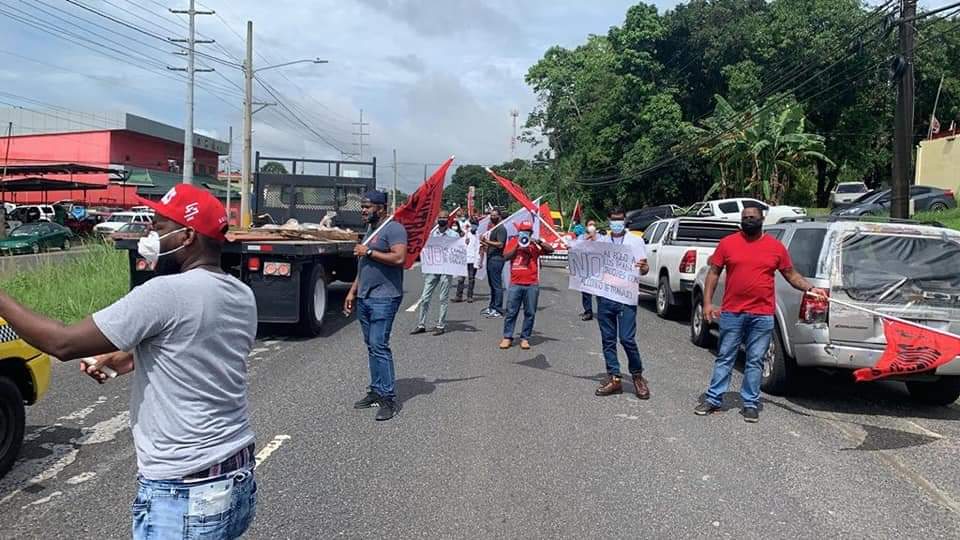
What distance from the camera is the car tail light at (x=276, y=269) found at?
9934mm

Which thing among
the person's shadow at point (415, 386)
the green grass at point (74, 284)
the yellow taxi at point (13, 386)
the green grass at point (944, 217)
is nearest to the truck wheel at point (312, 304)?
the person's shadow at point (415, 386)

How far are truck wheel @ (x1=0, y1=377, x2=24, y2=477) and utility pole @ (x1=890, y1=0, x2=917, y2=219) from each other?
1525cm

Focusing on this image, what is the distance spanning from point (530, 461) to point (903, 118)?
13.0 meters

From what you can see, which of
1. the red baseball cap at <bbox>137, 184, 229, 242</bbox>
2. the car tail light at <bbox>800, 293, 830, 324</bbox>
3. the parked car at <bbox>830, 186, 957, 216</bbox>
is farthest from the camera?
the parked car at <bbox>830, 186, 957, 216</bbox>

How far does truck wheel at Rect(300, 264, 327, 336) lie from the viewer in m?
10.3

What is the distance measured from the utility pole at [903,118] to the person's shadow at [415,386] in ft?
36.5

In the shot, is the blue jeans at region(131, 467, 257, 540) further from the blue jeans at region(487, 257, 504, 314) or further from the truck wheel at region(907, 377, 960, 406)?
the blue jeans at region(487, 257, 504, 314)

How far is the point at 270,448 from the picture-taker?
5590mm

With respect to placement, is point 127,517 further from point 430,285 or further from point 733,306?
point 430,285

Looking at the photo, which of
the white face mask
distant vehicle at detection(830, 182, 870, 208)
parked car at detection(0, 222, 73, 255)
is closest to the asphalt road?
the white face mask

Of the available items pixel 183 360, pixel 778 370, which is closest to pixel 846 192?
pixel 778 370

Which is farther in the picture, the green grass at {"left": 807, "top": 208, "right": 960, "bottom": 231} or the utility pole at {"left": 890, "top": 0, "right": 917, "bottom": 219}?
the green grass at {"left": 807, "top": 208, "right": 960, "bottom": 231}

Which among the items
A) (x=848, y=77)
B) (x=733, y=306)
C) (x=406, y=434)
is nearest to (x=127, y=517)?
(x=406, y=434)

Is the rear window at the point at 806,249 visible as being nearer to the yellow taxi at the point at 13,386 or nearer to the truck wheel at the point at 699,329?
the truck wheel at the point at 699,329
